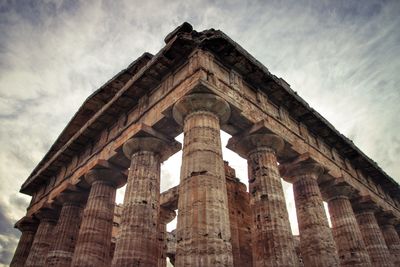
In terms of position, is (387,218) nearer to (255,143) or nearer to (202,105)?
(255,143)

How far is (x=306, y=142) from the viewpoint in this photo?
44.2ft

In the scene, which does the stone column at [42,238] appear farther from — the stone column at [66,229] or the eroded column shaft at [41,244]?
the stone column at [66,229]

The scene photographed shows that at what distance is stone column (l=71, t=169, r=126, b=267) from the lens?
11570 millimetres

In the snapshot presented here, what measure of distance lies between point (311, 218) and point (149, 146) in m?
6.81

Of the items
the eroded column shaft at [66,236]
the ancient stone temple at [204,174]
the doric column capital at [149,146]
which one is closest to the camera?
the ancient stone temple at [204,174]

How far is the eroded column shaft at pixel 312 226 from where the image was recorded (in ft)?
35.7

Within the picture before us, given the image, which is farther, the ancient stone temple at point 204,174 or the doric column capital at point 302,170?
the doric column capital at point 302,170

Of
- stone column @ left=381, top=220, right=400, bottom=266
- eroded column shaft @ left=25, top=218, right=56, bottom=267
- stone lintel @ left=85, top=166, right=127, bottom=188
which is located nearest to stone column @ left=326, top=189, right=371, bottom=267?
stone column @ left=381, top=220, right=400, bottom=266

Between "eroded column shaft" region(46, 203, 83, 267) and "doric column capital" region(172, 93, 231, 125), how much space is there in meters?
8.35

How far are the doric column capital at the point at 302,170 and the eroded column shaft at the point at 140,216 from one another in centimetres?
571

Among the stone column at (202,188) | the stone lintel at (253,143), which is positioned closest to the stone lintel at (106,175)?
the stone column at (202,188)

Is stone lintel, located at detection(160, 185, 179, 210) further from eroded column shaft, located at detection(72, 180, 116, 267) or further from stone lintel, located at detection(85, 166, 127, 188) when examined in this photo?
eroded column shaft, located at detection(72, 180, 116, 267)

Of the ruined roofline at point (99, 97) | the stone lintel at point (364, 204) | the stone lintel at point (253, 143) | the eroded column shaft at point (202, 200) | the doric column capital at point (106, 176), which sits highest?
the ruined roofline at point (99, 97)

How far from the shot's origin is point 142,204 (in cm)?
1022
